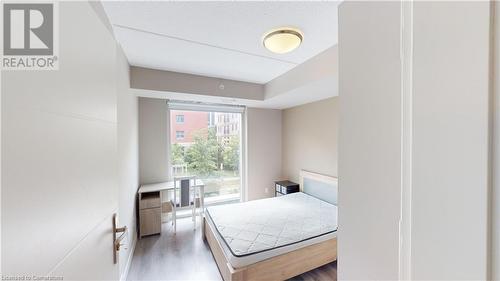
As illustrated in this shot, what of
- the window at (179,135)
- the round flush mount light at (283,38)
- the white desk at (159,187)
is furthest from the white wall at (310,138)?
the window at (179,135)

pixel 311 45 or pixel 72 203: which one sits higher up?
pixel 311 45

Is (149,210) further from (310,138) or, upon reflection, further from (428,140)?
(428,140)

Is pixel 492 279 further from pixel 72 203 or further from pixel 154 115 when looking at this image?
pixel 154 115

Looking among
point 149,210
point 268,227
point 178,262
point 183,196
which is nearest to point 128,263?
point 178,262

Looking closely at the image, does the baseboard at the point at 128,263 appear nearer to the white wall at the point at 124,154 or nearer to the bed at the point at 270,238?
the white wall at the point at 124,154

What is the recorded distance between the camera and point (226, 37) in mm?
1841

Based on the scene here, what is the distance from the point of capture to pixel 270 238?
2035 millimetres

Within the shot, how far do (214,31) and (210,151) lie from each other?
2.68m

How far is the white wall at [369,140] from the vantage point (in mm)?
490

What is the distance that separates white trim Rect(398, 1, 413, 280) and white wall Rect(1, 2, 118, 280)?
2.84 ft

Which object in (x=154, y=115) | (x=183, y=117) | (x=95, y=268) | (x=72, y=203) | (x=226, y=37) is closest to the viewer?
(x=72, y=203)

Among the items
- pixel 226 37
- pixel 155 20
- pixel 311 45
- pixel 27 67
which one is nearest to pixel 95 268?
pixel 27 67

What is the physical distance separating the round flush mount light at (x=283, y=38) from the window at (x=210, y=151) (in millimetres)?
2415

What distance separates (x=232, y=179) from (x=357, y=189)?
3794mm
